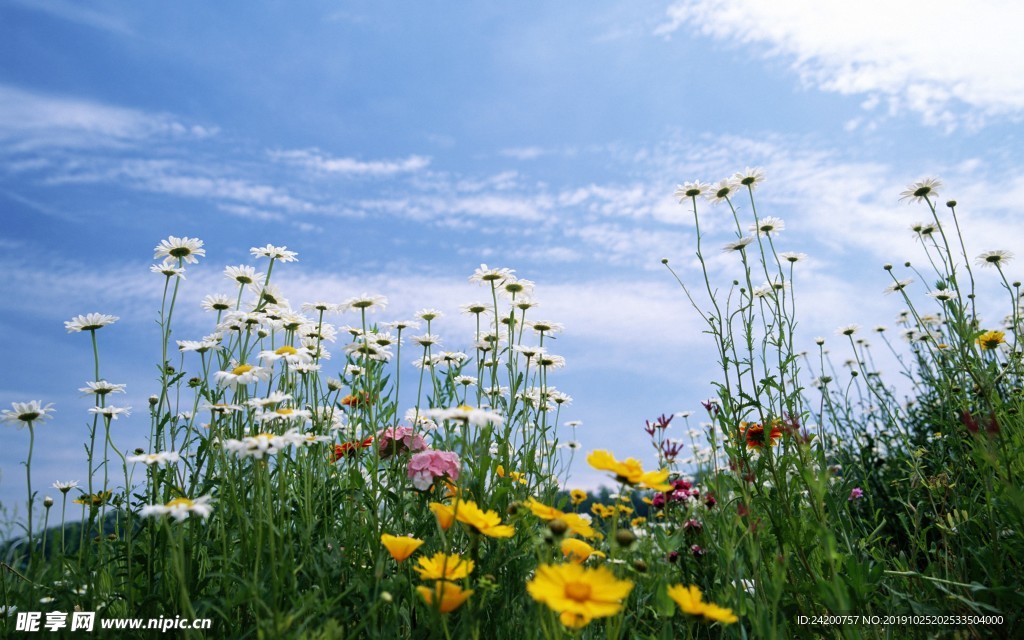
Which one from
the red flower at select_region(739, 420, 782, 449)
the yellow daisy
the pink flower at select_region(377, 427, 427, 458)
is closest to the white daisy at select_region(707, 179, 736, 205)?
the red flower at select_region(739, 420, 782, 449)

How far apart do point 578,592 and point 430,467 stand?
3.53ft

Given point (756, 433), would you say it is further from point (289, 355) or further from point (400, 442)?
point (289, 355)

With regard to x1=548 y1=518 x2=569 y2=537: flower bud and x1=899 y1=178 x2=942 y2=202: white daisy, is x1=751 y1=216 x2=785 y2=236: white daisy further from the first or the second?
x1=548 y1=518 x2=569 y2=537: flower bud

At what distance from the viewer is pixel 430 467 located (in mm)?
2240

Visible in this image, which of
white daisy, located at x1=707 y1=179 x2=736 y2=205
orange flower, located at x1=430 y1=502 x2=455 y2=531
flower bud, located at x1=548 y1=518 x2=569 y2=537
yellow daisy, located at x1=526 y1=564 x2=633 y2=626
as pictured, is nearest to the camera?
yellow daisy, located at x1=526 y1=564 x2=633 y2=626

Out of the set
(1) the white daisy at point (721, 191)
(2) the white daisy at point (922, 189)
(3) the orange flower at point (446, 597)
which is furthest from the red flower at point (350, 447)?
(2) the white daisy at point (922, 189)

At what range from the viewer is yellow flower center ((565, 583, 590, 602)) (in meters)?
1.24

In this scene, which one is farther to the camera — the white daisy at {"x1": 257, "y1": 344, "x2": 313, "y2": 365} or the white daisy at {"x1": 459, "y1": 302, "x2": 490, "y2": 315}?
the white daisy at {"x1": 459, "y1": 302, "x2": 490, "y2": 315}

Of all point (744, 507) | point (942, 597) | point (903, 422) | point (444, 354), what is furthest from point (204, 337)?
point (903, 422)

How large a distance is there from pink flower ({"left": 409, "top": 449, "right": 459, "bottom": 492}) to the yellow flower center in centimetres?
104

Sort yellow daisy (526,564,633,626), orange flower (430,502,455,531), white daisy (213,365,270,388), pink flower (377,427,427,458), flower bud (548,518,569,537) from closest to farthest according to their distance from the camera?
yellow daisy (526,564,633,626) < flower bud (548,518,569,537) < orange flower (430,502,455,531) < white daisy (213,365,270,388) < pink flower (377,427,427,458)

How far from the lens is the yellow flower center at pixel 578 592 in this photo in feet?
4.07

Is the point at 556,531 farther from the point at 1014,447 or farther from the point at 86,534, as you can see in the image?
the point at 1014,447

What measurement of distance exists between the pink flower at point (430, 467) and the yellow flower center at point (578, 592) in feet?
3.40
